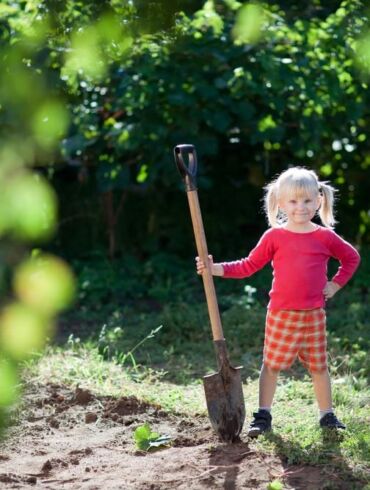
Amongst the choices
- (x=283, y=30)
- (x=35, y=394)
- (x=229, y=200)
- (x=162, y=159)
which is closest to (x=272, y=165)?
(x=229, y=200)

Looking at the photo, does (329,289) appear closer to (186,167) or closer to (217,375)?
(217,375)

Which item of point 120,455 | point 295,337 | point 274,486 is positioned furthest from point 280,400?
point 274,486

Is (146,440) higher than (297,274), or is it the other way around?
(297,274)

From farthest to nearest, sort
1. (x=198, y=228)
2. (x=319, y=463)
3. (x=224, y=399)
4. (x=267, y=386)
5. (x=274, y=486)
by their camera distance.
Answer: (x=267, y=386)
(x=224, y=399)
(x=198, y=228)
(x=319, y=463)
(x=274, y=486)

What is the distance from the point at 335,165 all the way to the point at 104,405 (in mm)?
4201

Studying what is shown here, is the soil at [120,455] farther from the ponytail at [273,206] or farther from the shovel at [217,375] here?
the ponytail at [273,206]

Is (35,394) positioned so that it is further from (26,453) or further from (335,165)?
(335,165)

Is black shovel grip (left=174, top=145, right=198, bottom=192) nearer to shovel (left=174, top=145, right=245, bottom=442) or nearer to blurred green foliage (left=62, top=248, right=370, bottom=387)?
shovel (left=174, top=145, right=245, bottom=442)

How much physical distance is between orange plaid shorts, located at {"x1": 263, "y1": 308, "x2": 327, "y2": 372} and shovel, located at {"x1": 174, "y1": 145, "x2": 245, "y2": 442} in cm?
17

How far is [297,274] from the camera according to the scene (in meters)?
3.35

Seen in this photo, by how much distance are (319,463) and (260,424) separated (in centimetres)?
41

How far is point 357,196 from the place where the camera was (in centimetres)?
772

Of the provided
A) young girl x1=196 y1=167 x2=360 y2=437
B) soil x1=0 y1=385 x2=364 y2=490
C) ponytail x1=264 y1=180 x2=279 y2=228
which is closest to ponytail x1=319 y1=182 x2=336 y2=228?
young girl x1=196 y1=167 x2=360 y2=437

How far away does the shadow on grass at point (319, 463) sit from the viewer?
9.38 ft
